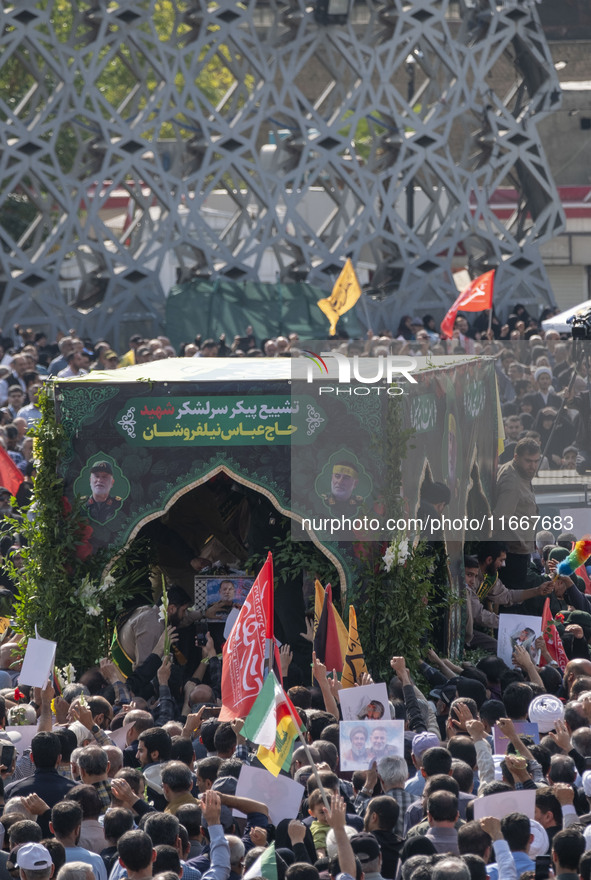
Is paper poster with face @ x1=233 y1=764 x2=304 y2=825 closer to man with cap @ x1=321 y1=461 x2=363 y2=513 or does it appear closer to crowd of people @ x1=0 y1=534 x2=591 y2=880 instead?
crowd of people @ x1=0 y1=534 x2=591 y2=880

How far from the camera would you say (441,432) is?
11.9m

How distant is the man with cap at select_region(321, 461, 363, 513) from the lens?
10.9m

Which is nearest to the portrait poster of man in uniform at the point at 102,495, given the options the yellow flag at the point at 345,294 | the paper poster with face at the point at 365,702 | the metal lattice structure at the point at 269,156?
the paper poster with face at the point at 365,702

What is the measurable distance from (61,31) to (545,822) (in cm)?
4304

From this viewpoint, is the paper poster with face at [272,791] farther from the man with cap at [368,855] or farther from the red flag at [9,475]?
the red flag at [9,475]

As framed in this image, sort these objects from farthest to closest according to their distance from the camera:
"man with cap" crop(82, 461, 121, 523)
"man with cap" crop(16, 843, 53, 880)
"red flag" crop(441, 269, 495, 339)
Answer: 1. "red flag" crop(441, 269, 495, 339)
2. "man with cap" crop(82, 461, 121, 523)
3. "man with cap" crop(16, 843, 53, 880)

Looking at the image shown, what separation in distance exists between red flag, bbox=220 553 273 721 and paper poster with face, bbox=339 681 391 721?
54cm

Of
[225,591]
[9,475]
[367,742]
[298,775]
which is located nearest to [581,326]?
[225,591]

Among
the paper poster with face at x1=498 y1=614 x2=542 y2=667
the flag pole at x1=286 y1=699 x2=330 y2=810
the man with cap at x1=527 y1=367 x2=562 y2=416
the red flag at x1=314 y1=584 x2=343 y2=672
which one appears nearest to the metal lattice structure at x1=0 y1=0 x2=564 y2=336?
the man with cap at x1=527 y1=367 x2=562 y2=416

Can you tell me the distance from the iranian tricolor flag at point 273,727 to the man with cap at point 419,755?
32.6 inches

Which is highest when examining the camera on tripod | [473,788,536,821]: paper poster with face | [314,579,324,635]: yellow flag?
the camera on tripod

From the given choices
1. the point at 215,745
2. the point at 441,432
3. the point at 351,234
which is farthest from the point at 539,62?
the point at 215,745

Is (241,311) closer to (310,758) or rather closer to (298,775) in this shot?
(298,775)

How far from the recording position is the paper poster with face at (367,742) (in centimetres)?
743
